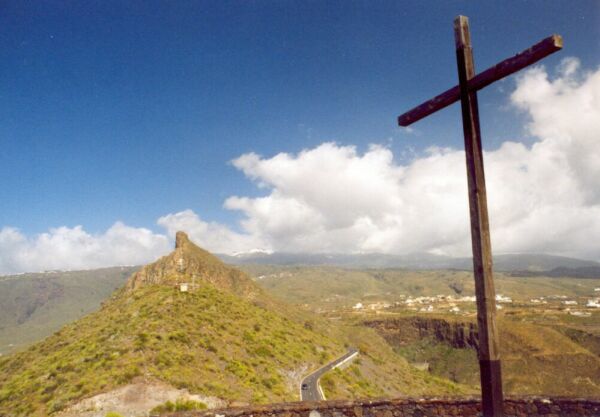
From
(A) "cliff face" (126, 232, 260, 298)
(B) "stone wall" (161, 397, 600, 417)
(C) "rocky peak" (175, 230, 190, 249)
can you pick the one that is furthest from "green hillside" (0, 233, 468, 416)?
(B) "stone wall" (161, 397, 600, 417)

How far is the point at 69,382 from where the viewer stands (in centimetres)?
2634

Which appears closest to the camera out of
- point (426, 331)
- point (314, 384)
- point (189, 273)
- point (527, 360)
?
point (314, 384)

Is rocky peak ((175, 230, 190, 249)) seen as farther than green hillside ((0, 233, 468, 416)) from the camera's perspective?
Yes

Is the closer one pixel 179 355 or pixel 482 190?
pixel 482 190

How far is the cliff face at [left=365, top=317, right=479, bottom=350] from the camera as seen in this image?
11300 centimetres

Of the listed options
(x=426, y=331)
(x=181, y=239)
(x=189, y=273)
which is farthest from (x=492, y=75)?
(x=426, y=331)

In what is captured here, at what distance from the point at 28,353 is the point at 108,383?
2335 centimetres

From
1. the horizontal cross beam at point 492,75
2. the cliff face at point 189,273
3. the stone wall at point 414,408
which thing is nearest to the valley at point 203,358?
the cliff face at point 189,273

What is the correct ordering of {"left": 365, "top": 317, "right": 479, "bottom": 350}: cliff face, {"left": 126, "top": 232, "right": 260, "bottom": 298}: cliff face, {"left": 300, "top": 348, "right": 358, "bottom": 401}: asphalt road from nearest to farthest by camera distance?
{"left": 300, "top": 348, "right": 358, "bottom": 401}: asphalt road, {"left": 126, "top": 232, "right": 260, "bottom": 298}: cliff face, {"left": 365, "top": 317, "right": 479, "bottom": 350}: cliff face

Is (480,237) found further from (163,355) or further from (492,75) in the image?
(163,355)

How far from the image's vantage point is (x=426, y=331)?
125250 mm

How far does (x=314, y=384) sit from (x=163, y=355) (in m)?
18.0

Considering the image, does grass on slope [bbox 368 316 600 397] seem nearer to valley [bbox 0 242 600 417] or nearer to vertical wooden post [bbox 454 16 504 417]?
valley [bbox 0 242 600 417]

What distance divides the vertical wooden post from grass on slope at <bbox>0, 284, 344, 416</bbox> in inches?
946
